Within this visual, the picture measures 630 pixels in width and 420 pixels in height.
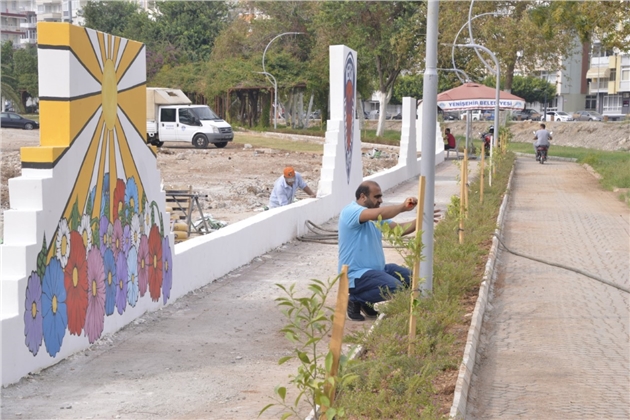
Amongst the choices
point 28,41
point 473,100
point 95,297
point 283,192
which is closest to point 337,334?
point 95,297

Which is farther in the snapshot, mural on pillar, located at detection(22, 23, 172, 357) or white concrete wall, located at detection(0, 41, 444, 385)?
mural on pillar, located at detection(22, 23, 172, 357)

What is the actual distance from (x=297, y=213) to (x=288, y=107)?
1976 inches

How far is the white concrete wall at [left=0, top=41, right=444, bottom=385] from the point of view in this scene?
651 cm

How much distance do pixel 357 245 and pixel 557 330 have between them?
2.10 m

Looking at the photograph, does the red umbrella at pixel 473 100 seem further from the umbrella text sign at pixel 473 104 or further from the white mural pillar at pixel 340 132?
the white mural pillar at pixel 340 132

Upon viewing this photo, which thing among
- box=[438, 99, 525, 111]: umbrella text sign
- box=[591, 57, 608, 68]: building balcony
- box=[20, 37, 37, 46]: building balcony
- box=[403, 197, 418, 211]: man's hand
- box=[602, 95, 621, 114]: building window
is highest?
box=[20, 37, 37, 46]: building balcony

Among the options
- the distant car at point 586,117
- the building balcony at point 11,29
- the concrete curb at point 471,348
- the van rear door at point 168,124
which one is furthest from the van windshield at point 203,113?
the building balcony at point 11,29

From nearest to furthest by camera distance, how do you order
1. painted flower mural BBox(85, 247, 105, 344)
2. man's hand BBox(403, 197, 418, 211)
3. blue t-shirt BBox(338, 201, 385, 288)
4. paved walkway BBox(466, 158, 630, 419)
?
paved walkway BBox(466, 158, 630, 419)
painted flower mural BBox(85, 247, 105, 344)
man's hand BBox(403, 197, 418, 211)
blue t-shirt BBox(338, 201, 385, 288)

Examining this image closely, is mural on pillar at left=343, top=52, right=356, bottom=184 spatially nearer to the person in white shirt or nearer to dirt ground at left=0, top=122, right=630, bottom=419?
the person in white shirt

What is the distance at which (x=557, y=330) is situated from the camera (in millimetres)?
9188

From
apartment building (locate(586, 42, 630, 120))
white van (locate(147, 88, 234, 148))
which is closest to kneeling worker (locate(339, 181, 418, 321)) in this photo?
white van (locate(147, 88, 234, 148))

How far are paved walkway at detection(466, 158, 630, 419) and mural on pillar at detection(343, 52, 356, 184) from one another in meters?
3.48

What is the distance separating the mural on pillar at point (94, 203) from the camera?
7.02 m

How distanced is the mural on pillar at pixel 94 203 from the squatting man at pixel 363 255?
6.18 feet
